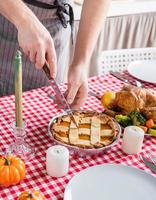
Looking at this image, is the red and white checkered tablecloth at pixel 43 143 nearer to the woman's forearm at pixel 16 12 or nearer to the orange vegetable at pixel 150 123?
the orange vegetable at pixel 150 123

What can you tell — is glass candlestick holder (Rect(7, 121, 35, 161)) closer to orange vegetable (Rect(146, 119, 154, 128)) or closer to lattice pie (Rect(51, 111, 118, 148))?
lattice pie (Rect(51, 111, 118, 148))

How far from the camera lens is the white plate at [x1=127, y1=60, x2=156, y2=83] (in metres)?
1.57

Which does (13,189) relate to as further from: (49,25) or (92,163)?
(49,25)

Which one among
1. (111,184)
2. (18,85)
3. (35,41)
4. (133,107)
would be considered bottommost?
(111,184)

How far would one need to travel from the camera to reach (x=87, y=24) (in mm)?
1430

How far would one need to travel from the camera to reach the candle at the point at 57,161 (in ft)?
3.18

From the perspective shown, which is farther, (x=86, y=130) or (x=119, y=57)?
(x=119, y=57)

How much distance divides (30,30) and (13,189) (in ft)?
1.36

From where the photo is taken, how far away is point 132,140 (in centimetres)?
109

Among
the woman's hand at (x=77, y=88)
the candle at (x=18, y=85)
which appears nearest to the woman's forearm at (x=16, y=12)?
the candle at (x=18, y=85)

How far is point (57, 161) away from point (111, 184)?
0.15m

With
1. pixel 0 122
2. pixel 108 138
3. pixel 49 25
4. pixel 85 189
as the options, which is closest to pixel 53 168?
pixel 85 189

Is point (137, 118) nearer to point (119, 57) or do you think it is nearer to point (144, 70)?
point (144, 70)

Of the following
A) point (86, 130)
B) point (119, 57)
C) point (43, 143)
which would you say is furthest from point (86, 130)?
point (119, 57)
